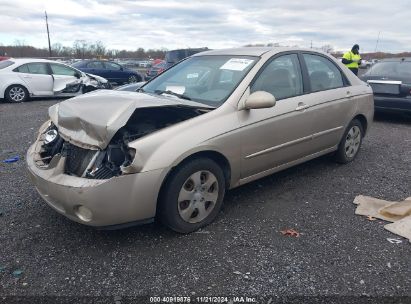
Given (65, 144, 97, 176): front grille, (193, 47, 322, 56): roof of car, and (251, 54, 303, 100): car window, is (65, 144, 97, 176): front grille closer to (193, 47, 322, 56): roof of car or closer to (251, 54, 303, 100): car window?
(251, 54, 303, 100): car window

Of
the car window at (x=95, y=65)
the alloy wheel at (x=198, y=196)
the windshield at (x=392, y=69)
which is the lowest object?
the alloy wheel at (x=198, y=196)

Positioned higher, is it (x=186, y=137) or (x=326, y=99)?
(x=326, y=99)

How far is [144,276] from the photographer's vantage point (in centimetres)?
273

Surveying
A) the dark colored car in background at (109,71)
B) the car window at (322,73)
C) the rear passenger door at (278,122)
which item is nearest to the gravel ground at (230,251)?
the rear passenger door at (278,122)

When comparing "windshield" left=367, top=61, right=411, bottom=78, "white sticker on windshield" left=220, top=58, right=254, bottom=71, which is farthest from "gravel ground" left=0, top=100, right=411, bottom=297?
"windshield" left=367, top=61, right=411, bottom=78

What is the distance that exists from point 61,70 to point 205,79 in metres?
9.60

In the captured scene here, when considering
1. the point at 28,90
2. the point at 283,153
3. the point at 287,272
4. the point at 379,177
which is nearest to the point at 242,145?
the point at 283,153

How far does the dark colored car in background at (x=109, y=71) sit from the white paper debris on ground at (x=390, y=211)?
15.2 m

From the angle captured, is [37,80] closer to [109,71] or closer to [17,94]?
[17,94]

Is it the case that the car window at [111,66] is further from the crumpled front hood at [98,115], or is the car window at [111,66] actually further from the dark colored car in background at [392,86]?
the crumpled front hood at [98,115]

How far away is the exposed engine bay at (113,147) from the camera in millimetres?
2889

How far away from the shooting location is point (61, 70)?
12.1 meters

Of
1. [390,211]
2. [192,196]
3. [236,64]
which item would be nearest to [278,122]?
[236,64]

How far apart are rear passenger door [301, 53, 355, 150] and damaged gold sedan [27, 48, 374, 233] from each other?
17mm
